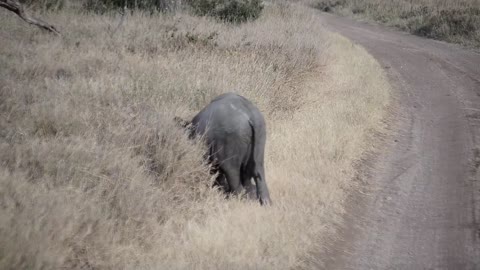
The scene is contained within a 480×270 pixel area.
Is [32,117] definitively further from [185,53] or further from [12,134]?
[185,53]

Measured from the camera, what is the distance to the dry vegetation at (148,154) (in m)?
3.74

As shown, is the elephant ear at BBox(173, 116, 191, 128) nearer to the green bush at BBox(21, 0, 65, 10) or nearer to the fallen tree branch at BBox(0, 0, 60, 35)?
the fallen tree branch at BBox(0, 0, 60, 35)

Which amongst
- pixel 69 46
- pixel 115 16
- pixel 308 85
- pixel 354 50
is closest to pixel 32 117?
pixel 69 46

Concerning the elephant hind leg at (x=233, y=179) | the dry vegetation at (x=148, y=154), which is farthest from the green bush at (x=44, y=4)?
the elephant hind leg at (x=233, y=179)

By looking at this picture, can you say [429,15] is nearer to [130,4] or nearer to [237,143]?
[130,4]

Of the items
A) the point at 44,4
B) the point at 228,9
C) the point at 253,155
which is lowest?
the point at 253,155

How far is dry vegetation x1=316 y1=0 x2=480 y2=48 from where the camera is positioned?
61.1 feet

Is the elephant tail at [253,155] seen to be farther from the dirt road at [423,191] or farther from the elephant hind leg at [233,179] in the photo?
the dirt road at [423,191]

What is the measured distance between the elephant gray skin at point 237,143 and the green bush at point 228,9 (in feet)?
28.7

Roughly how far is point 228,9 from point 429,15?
12.1 m

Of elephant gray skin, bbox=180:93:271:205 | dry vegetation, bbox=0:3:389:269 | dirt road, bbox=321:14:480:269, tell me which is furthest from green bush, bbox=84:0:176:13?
elephant gray skin, bbox=180:93:271:205

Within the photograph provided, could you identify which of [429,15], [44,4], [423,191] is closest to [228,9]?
[44,4]

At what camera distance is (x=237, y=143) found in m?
4.95

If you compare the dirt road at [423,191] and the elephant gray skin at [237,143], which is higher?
the elephant gray skin at [237,143]
